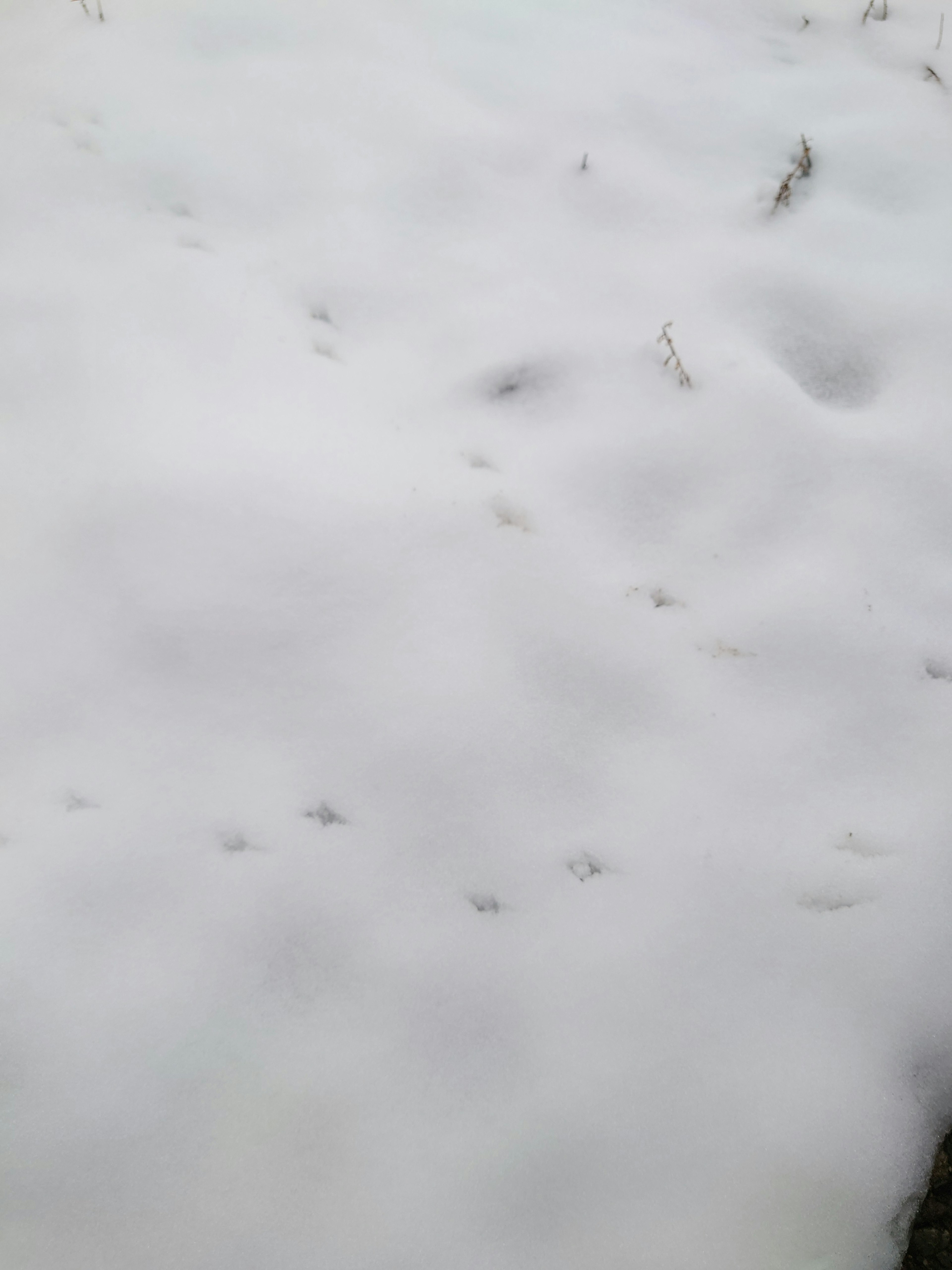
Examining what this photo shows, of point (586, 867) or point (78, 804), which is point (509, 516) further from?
point (78, 804)

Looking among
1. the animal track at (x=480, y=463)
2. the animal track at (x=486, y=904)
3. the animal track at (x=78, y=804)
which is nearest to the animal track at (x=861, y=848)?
the animal track at (x=486, y=904)

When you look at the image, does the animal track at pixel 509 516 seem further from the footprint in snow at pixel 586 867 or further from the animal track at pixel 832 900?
the animal track at pixel 832 900

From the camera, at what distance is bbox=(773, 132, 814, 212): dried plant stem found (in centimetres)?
199

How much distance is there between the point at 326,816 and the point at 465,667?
363 millimetres

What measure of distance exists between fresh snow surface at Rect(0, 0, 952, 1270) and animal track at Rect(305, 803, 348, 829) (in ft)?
0.10

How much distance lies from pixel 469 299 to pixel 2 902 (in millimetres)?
1554

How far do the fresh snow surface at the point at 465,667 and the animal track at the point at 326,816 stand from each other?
0.10ft

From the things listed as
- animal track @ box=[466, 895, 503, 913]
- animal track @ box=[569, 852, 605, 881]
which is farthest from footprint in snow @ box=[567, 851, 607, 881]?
animal track @ box=[466, 895, 503, 913]

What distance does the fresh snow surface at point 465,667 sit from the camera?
1181 mm

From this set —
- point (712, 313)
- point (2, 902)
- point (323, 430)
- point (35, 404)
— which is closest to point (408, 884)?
point (2, 902)

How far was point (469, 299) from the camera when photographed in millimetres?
1862

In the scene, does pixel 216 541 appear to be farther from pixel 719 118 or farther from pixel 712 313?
pixel 719 118

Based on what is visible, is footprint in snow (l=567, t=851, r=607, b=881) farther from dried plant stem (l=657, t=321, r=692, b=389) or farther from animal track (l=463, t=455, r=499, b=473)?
dried plant stem (l=657, t=321, r=692, b=389)

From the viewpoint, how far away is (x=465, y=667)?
146 cm
